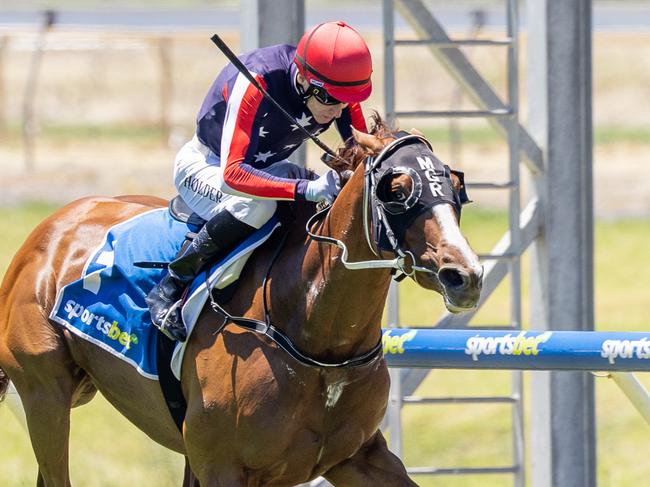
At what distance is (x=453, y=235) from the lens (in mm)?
3600

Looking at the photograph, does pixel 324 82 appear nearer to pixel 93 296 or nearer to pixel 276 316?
pixel 276 316

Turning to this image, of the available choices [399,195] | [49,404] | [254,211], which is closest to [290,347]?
[254,211]

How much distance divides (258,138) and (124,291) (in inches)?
34.1

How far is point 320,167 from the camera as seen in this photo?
21.3 m

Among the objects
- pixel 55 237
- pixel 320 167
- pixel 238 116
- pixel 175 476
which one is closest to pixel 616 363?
pixel 238 116

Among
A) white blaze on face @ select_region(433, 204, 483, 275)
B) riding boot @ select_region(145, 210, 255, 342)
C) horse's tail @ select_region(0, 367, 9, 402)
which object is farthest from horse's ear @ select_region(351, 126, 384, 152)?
horse's tail @ select_region(0, 367, 9, 402)

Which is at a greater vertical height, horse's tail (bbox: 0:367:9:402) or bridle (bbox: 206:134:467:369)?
bridle (bbox: 206:134:467:369)

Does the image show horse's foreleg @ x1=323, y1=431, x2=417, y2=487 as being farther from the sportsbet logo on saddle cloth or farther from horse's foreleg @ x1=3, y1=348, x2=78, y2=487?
horse's foreleg @ x1=3, y1=348, x2=78, y2=487

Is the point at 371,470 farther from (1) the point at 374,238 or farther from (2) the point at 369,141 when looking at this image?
(2) the point at 369,141

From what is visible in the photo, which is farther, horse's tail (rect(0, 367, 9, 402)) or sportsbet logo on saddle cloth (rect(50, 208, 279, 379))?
horse's tail (rect(0, 367, 9, 402))

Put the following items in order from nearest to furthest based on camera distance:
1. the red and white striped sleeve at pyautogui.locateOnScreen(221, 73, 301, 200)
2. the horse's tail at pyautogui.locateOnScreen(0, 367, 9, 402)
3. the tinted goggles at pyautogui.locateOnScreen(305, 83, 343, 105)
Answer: the red and white striped sleeve at pyautogui.locateOnScreen(221, 73, 301, 200) < the tinted goggles at pyautogui.locateOnScreen(305, 83, 343, 105) < the horse's tail at pyautogui.locateOnScreen(0, 367, 9, 402)

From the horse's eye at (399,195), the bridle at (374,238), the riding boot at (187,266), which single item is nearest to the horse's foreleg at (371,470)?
the bridle at (374,238)

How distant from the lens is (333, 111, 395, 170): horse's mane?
13.1ft

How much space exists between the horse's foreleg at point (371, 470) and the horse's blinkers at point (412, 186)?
925 millimetres
